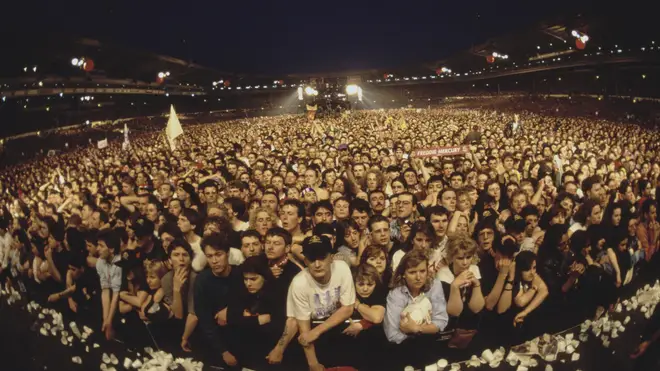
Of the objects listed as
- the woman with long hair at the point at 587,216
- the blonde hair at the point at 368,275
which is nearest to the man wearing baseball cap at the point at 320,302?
the blonde hair at the point at 368,275

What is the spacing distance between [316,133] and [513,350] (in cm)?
1856

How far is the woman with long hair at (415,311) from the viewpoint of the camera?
3773mm

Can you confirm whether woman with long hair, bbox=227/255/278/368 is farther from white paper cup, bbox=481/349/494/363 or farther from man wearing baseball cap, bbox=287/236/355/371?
white paper cup, bbox=481/349/494/363

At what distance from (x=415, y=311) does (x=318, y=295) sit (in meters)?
Answer: 0.76

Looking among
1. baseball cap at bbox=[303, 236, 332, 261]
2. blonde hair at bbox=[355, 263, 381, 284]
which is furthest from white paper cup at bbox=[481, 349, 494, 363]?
baseball cap at bbox=[303, 236, 332, 261]

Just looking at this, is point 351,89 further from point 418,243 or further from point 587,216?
point 418,243

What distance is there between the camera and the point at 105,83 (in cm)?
4116

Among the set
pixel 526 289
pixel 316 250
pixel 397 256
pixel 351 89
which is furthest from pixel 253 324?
pixel 351 89

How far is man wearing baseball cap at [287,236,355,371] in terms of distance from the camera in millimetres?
3864

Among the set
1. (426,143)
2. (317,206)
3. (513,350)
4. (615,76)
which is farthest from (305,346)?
(615,76)

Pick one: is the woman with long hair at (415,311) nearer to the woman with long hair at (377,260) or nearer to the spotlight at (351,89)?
the woman with long hair at (377,260)

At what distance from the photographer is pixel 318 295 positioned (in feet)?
12.9

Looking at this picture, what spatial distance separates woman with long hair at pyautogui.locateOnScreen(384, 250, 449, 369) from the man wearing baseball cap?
356mm

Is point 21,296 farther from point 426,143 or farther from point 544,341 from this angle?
point 426,143
